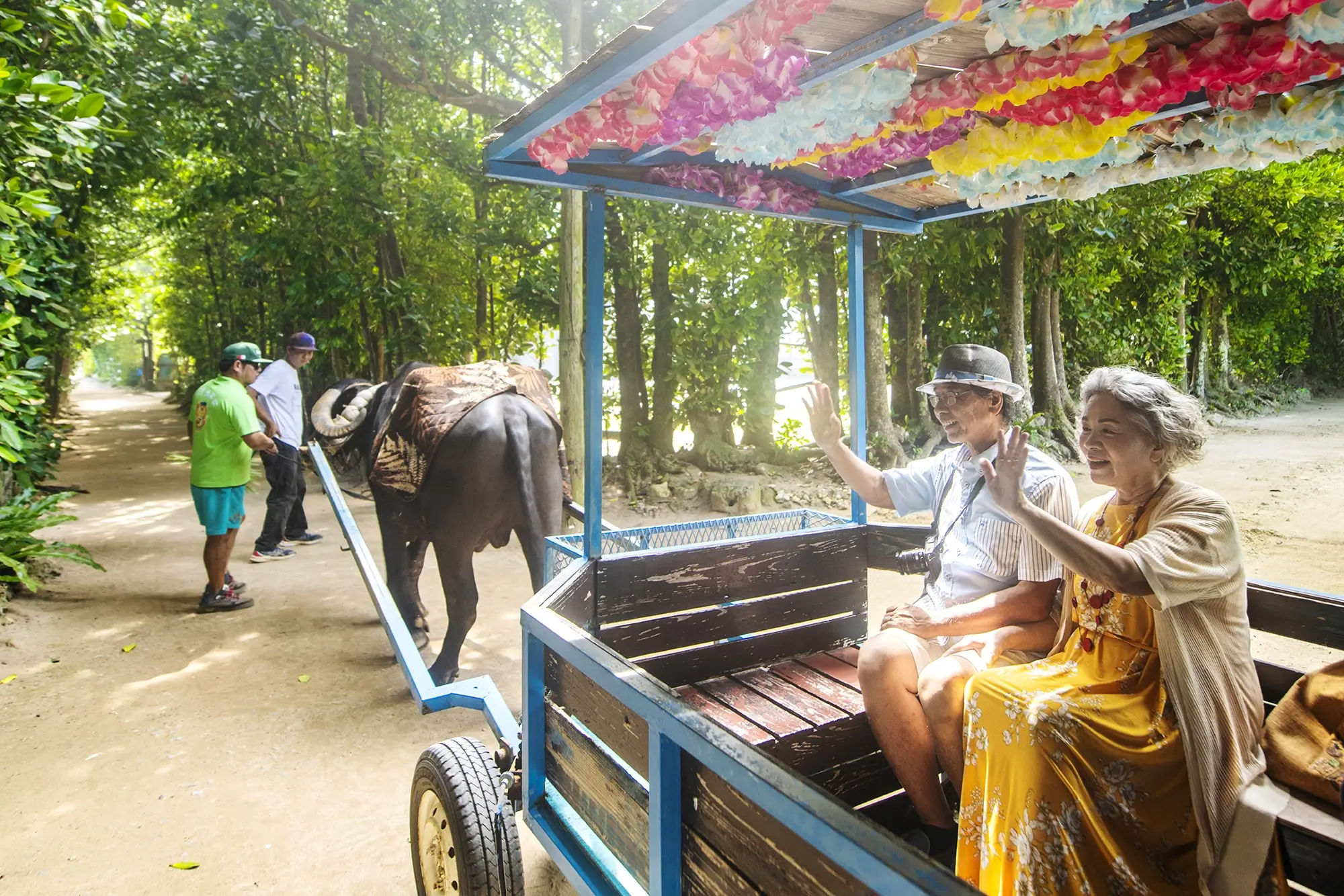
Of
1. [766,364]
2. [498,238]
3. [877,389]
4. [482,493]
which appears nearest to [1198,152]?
[482,493]

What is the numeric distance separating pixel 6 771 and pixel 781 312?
8546mm

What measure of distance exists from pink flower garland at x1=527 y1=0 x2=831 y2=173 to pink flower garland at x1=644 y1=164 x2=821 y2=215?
46 cm

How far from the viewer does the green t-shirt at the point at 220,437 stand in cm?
532

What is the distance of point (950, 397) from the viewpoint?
7.89 feet

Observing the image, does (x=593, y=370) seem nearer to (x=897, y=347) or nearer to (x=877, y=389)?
(x=877, y=389)

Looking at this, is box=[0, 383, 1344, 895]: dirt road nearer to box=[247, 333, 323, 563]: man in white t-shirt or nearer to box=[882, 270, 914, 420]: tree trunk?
box=[247, 333, 323, 563]: man in white t-shirt

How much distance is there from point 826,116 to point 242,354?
5022 mm

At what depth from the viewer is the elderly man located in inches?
81.4

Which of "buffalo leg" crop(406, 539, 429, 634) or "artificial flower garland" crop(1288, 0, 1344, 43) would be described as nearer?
"artificial flower garland" crop(1288, 0, 1344, 43)

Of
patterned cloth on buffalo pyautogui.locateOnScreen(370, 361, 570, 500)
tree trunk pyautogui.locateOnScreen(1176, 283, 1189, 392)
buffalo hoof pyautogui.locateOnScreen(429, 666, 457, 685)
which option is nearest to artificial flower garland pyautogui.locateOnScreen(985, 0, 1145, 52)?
patterned cloth on buffalo pyautogui.locateOnScreen(370, 361, 570, 500)

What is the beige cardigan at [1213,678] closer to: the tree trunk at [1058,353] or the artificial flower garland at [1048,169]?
the artificial flower garland at [1048,169]

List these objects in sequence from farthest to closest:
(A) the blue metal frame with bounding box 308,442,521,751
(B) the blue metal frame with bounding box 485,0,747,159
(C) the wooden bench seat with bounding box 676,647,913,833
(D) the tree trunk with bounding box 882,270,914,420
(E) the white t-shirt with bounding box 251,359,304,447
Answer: (D) the tree trunk with bounding box 882,270,914,420 → (E) the white t-shirt with bounding box 251,359,304,447 → (A) the blue metal frame with bounding box 308,442,521,751 → (C) the wooden bench seat with bounding box 676,647,913,833 → (B) the blue metal frame with bounding box 485,0,747,159

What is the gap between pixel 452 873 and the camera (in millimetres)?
2312

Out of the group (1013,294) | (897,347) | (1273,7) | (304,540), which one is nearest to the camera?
(1273,7)
